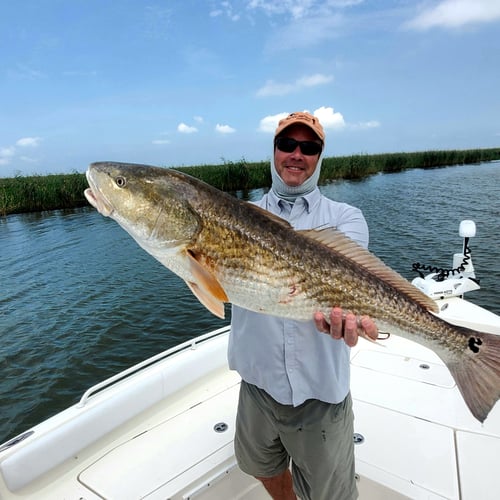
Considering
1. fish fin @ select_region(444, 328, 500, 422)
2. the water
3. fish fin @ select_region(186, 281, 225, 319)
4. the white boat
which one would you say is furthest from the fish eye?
the water

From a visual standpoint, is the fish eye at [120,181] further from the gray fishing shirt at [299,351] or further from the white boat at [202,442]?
the white boat at [202,442]

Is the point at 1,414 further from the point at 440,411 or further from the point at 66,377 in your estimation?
the point at 440,411

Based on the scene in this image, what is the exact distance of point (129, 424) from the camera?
12.4ft

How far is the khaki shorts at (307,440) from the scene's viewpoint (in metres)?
2.35

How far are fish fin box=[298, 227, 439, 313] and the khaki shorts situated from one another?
80 cm

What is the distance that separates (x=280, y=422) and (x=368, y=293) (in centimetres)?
99

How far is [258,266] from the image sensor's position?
7.34ft

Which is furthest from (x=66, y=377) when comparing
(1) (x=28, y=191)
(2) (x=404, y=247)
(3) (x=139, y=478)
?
(1) (x=28, y=191)

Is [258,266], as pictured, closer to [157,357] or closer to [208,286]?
[208,286]

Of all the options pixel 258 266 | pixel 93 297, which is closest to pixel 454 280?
pixel 258 266

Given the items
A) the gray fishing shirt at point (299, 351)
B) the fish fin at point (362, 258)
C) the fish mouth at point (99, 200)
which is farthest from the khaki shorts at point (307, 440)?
the fish mouth at point (99, 200)

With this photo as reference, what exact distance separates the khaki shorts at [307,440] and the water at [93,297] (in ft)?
19.1

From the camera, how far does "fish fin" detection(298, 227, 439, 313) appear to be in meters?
2.33

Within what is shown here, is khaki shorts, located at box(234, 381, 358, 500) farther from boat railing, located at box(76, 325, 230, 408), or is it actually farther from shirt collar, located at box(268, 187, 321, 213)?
boat railing, located at box(76, 325, 230, 408)
